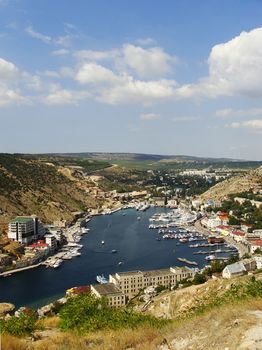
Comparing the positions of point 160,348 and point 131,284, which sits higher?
point 160,348

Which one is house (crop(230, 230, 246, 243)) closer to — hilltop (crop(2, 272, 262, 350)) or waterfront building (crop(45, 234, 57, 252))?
waterfront building (crop(45, 234, 57, 252))

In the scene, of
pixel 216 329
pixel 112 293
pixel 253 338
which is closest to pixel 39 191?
pixel 112 293

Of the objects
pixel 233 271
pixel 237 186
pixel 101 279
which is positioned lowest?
pixel 101 279

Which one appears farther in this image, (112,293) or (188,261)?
(188,261)

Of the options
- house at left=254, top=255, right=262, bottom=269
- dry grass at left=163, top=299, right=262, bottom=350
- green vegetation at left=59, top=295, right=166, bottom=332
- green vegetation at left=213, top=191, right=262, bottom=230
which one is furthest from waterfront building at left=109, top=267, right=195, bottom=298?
green vegetation at left=213, top=191, right=262, bottom=230

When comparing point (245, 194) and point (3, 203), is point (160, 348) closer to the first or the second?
point (3, 203)

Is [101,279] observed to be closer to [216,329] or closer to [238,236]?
[238,236]

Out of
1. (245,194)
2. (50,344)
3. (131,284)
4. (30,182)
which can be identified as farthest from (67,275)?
(245,194)
